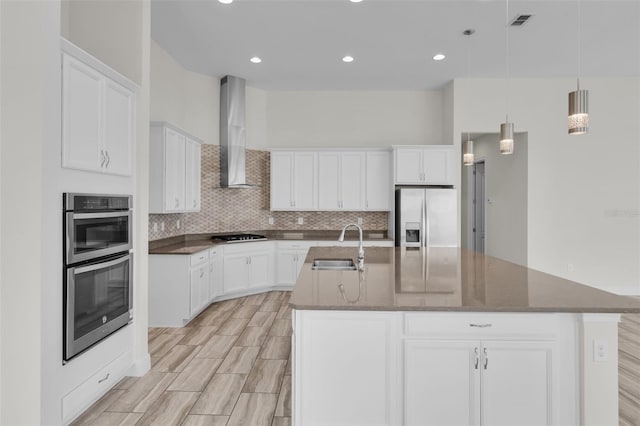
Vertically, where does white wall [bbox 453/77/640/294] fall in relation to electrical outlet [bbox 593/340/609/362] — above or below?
above

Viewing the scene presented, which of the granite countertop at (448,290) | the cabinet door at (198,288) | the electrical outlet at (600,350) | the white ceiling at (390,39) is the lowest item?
the cabinet door at (198,288)

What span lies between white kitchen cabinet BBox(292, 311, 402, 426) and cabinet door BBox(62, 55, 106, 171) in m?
1.63

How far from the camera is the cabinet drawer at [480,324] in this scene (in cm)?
188

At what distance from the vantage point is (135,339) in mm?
3047

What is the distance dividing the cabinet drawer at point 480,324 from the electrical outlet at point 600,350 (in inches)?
7.5

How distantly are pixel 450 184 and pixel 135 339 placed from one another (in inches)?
185

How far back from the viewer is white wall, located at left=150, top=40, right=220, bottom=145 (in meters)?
4.71

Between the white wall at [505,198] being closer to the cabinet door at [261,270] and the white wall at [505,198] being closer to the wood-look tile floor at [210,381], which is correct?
the cabinet door at [261,270]

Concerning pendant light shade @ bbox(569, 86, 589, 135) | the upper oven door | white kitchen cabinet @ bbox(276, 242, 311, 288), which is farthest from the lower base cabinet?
white kitchen cabinet @ bbox(276, 242, 311, 288)

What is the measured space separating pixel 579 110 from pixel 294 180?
4.24 metres

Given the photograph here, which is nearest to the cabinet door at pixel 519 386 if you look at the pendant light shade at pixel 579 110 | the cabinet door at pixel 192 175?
the pendant light shade at pixel 579 110

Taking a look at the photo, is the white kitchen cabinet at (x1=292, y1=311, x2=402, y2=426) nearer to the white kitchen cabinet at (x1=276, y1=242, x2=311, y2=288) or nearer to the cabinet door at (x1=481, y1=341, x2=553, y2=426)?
the cabinet door at (x1=481, y1=341, x2=553, y2=426)

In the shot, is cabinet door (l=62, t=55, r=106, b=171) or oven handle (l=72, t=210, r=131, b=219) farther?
oven handle (l=72, t=210, r=131, b=219)

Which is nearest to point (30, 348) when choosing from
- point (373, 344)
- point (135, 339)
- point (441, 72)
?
point (373, 344)
